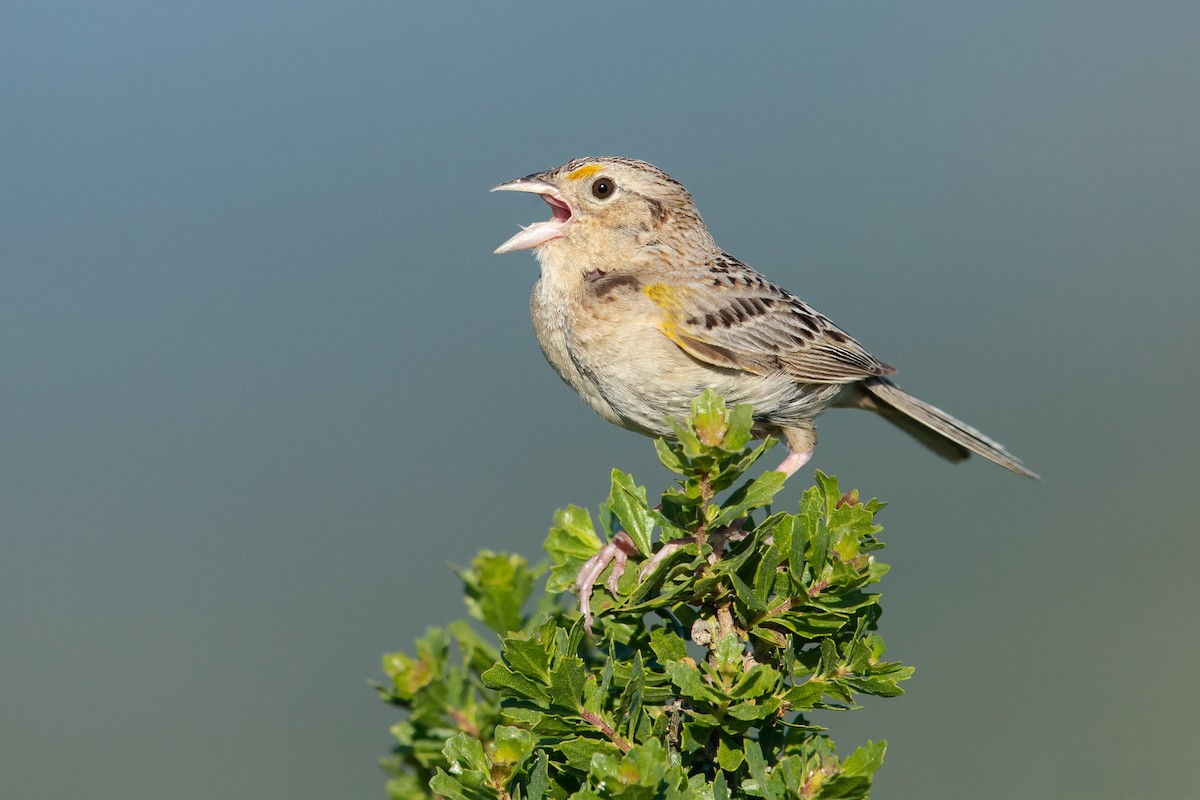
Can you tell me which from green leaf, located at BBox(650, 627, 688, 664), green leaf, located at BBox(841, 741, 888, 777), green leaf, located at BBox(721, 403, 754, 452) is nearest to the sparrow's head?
green leaf, located at BBox(721, 403, 754, 452)

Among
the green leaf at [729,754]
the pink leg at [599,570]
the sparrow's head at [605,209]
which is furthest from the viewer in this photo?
the sparrow's head at [605,209]

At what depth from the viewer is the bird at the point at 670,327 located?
4.41 metres

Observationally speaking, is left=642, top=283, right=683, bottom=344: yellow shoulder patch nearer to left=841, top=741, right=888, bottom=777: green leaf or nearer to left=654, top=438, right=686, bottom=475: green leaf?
left=654, top=438, right=686, bottom=475: green leaf

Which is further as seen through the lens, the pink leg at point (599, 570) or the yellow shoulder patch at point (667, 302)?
the yellow shoulder patch at point (667, 302)

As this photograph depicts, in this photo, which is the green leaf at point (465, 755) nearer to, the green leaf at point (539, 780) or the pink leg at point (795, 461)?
the green leaf at point (539, 780)

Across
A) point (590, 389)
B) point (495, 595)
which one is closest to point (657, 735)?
point (495, 595)

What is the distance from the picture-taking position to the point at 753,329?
15.7ft

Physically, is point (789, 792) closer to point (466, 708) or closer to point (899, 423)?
point (466, 708)

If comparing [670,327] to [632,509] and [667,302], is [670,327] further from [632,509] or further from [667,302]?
[632,509]

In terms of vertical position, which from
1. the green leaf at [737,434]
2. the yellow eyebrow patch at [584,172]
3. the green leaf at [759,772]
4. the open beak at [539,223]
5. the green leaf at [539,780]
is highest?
the yellow eyebrow patch at [584,172]

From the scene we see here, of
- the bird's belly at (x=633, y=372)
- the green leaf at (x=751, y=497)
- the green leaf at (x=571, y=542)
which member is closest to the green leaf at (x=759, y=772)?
the green leaf at (x=751, y=497)

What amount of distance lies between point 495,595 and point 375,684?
1.68 ft

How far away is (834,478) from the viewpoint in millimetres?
2902

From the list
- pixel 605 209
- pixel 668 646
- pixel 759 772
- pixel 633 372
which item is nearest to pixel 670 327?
pixel 633 372
